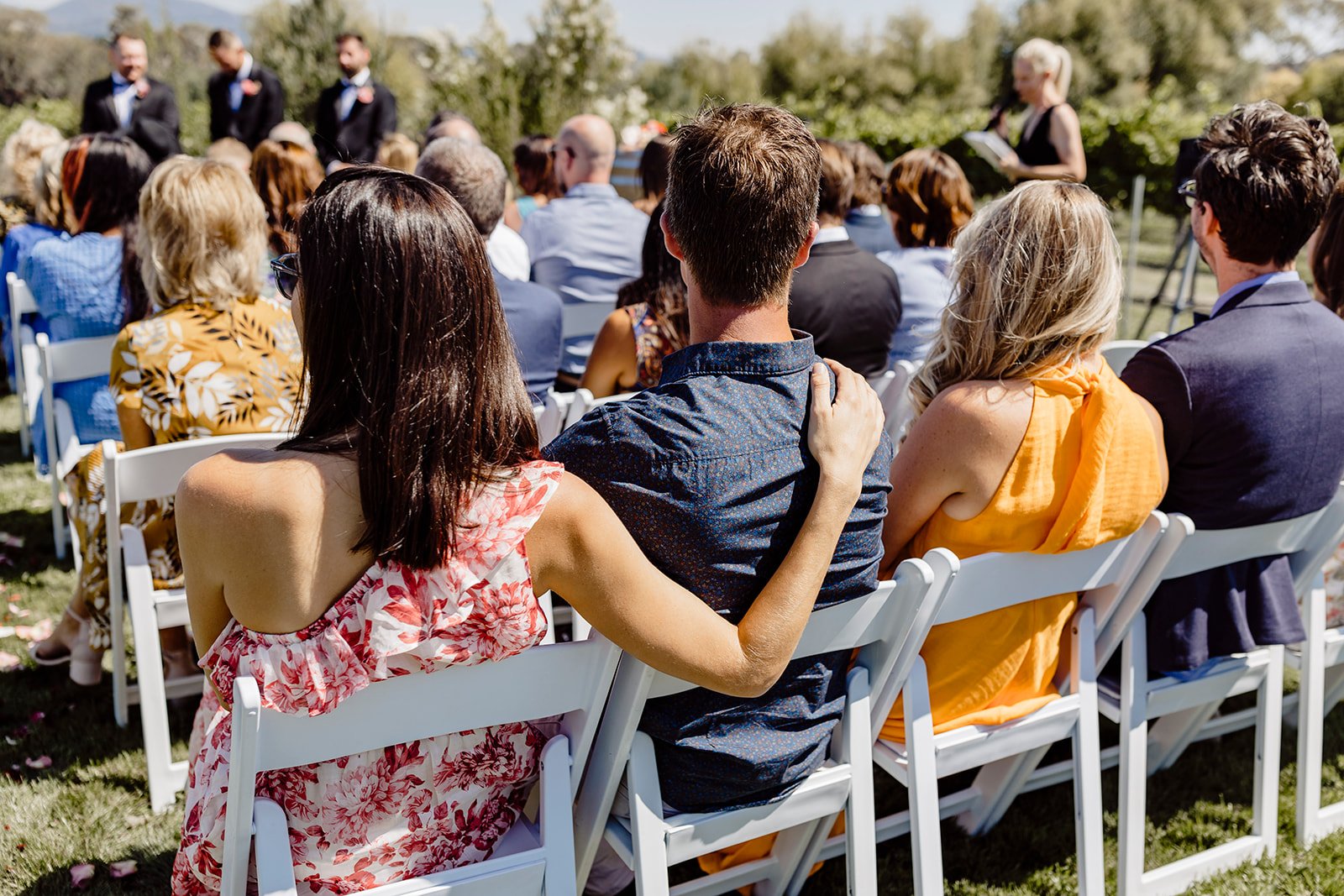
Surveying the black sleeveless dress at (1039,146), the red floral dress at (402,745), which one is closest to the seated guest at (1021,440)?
the red floral dress at (402,745)

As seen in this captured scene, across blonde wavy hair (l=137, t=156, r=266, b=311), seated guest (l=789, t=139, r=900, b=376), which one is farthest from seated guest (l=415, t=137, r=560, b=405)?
seated guest (l=789, t=139, r=900, b=376)

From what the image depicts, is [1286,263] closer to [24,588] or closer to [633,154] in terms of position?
[24,588]

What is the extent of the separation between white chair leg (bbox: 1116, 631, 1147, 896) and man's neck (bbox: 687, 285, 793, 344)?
50.1 inches

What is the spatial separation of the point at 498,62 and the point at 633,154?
4.70 metres

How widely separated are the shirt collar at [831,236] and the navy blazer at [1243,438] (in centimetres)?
133

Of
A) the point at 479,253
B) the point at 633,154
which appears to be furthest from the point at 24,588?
the point at 633,154

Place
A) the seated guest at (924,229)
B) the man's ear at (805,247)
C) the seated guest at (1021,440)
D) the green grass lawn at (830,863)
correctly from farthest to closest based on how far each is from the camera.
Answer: the seated guest at (924,229)
the green grass lawn at (830,863)
the seated guest at (1021,440)
the man's ear at (805,247)

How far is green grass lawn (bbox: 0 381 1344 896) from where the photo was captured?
2666mm

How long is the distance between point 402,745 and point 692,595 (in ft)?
1.77

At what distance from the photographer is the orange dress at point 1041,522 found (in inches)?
85.6

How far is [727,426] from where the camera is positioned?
1734 mm

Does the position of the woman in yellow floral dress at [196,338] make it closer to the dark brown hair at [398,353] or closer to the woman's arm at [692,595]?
the dark brown hair at [398,353]

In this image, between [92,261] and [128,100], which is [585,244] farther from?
[128,100]

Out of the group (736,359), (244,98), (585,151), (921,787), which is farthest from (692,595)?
(244,98)
